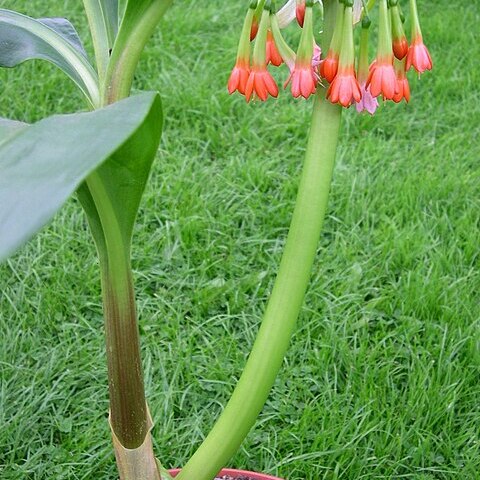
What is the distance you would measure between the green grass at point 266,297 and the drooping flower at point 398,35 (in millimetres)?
964

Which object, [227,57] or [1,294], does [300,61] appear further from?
[227,57]

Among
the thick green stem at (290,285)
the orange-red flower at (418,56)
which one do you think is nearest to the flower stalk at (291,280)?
the thick green stem at (290,285)

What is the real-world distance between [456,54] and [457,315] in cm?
146

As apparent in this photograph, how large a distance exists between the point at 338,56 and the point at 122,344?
15.4 inches

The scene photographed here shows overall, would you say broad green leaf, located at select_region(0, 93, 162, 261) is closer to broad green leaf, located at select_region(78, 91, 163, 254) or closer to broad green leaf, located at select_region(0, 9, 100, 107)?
broad green leaf, located at select_region(78, 91, 163, 254)

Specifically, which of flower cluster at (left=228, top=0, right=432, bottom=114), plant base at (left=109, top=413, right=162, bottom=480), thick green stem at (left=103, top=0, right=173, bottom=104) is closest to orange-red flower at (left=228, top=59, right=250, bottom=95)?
flower cluster at (left=228, top=0, right=432, bottom=114)

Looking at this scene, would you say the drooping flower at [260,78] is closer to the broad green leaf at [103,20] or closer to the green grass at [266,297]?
the broad green leaf at [103,20]

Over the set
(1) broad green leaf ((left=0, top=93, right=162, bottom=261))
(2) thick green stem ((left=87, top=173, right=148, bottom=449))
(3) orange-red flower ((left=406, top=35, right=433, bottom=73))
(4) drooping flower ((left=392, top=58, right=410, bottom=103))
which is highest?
(1) broad green leaf ((left=0, top=93, right=162, bottom=261))

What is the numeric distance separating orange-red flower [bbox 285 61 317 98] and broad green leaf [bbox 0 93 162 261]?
0.69 feet

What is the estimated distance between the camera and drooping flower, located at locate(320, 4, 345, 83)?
77cm

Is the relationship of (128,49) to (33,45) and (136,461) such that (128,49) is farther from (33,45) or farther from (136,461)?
(136,461)

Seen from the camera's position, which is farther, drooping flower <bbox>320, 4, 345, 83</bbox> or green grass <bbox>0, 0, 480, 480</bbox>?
green grass <bbox>0, 0, 480, 480</bbox>

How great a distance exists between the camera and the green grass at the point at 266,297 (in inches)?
65.2

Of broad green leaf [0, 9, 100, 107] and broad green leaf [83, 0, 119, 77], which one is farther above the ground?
broad green leaf [83, 0, 119, 77]
